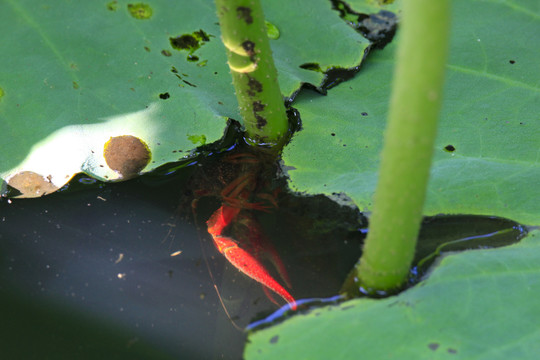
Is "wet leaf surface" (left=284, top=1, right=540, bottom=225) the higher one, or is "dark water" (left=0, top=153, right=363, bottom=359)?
"wet leaf surface" (left=284, top=1, right=540, bottom=225)

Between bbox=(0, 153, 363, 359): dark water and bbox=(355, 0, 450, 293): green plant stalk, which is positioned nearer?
bbox=(355, 0, 450, 293): green plant stalk

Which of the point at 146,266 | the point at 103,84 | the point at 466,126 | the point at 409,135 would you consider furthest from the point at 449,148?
the point at 103,84

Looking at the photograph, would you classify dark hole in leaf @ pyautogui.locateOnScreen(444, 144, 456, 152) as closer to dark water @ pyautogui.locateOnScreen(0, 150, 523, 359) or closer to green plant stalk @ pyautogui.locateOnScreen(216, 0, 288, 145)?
dark water @ pyautogui.locateOnScreen(0, 150, 523, 359)

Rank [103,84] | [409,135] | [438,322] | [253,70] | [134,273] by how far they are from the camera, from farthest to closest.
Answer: [103,84]
[134,273]
[253,70]
[438,322]
[409,135]

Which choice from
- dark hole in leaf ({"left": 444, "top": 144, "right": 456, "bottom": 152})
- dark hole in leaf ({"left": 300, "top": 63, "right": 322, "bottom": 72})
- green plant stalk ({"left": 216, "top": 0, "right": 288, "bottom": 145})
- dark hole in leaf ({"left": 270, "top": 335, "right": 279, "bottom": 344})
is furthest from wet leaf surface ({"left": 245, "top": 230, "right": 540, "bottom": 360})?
dark hole in leaf ({"left": 300, "top": 63, "right": 322, "bottom": 72})

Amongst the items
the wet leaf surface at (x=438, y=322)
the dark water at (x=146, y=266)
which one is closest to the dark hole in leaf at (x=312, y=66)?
the dark water at (x=146, y=266)

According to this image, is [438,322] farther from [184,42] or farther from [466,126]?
[184,42]

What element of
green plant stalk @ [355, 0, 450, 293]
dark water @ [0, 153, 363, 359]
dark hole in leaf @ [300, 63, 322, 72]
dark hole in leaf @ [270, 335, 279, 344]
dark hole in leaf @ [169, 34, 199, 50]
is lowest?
dark water @ [0, 153, 363, 359]

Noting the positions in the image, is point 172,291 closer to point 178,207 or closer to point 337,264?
point 178,207
